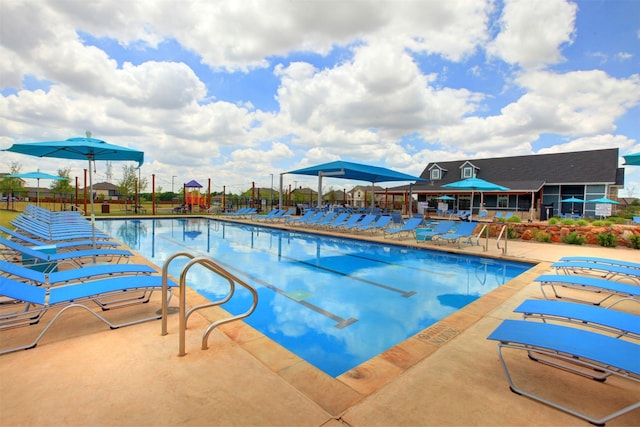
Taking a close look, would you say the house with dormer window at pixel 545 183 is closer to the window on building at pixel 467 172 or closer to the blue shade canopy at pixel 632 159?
the window on building at pixel 467 172

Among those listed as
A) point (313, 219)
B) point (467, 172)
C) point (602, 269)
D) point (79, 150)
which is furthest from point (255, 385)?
point (467, 172)

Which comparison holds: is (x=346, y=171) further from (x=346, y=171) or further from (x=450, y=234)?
(x=450, y=234)

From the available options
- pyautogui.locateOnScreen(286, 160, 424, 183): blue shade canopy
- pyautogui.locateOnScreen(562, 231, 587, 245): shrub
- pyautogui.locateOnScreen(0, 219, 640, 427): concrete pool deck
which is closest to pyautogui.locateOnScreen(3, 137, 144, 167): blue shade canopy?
pyautogui.locateOnScreen(0, 219, 640, 427): concrete pool deck

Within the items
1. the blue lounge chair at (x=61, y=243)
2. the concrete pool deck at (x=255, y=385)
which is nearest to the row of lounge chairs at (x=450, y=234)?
the concrete pool deck at (x=255, y=385)

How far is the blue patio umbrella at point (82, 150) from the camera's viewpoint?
5.30m

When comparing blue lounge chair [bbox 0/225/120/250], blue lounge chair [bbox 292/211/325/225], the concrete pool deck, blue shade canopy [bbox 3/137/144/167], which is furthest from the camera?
blue lounge chair [bbox 292/211/325/225]

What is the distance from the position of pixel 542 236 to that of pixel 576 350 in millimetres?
10480

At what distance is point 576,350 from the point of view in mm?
1951

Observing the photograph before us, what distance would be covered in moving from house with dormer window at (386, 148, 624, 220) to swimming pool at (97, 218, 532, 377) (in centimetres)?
1248

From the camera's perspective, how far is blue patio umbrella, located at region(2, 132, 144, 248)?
5.30 m

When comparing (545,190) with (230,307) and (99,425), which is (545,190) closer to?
(230,307)

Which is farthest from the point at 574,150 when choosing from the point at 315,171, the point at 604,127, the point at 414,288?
the point at 414,288

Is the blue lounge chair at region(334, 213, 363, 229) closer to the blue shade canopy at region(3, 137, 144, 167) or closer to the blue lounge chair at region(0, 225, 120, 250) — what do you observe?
the blue shade canopy at region(3, 137, 144, 167)

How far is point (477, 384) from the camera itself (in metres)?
2.17
